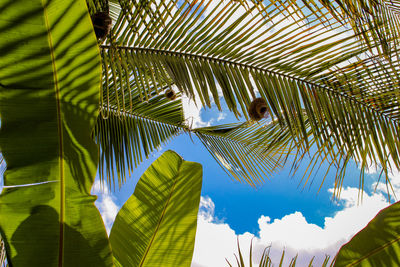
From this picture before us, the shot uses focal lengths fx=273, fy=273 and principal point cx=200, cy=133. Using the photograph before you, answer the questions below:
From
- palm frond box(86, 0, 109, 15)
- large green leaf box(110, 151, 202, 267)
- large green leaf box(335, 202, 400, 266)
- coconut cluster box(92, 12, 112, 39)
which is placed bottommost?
large green leaf box(335, 202, 400, 266)

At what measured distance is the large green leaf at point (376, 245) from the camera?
76cm

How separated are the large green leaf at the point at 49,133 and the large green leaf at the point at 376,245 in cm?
65

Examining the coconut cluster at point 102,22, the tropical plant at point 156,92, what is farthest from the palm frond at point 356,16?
the coconut cluster at point 102,22

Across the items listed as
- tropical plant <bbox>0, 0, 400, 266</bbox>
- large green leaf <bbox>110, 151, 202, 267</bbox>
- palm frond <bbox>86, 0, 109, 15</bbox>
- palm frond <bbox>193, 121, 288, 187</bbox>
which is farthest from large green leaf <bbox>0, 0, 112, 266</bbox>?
→ palm frond <bbox>193, 121, 288, 187</bbox>

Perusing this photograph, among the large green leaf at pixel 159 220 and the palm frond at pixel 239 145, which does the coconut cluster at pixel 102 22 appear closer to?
the large green leaf at pixel 159 220

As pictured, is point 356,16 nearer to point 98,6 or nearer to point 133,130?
point 98,6

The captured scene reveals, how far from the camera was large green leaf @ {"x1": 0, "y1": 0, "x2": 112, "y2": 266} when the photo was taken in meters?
0.54

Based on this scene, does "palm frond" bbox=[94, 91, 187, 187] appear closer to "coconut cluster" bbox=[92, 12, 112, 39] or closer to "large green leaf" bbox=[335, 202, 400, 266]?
"coconut cluster" bbox=[92, 12, 112, 39]

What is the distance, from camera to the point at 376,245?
30.7 inches

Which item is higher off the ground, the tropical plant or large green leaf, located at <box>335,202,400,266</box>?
the tropical plant

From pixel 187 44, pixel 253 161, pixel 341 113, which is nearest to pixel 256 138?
pixel 253 161

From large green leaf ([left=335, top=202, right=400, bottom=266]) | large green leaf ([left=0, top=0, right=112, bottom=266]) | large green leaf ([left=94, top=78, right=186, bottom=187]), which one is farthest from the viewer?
large green leaf ([left=94, top=78, right=186, bottom=187])

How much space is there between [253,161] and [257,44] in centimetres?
147

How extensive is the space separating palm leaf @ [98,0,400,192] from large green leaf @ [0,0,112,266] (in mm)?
801
